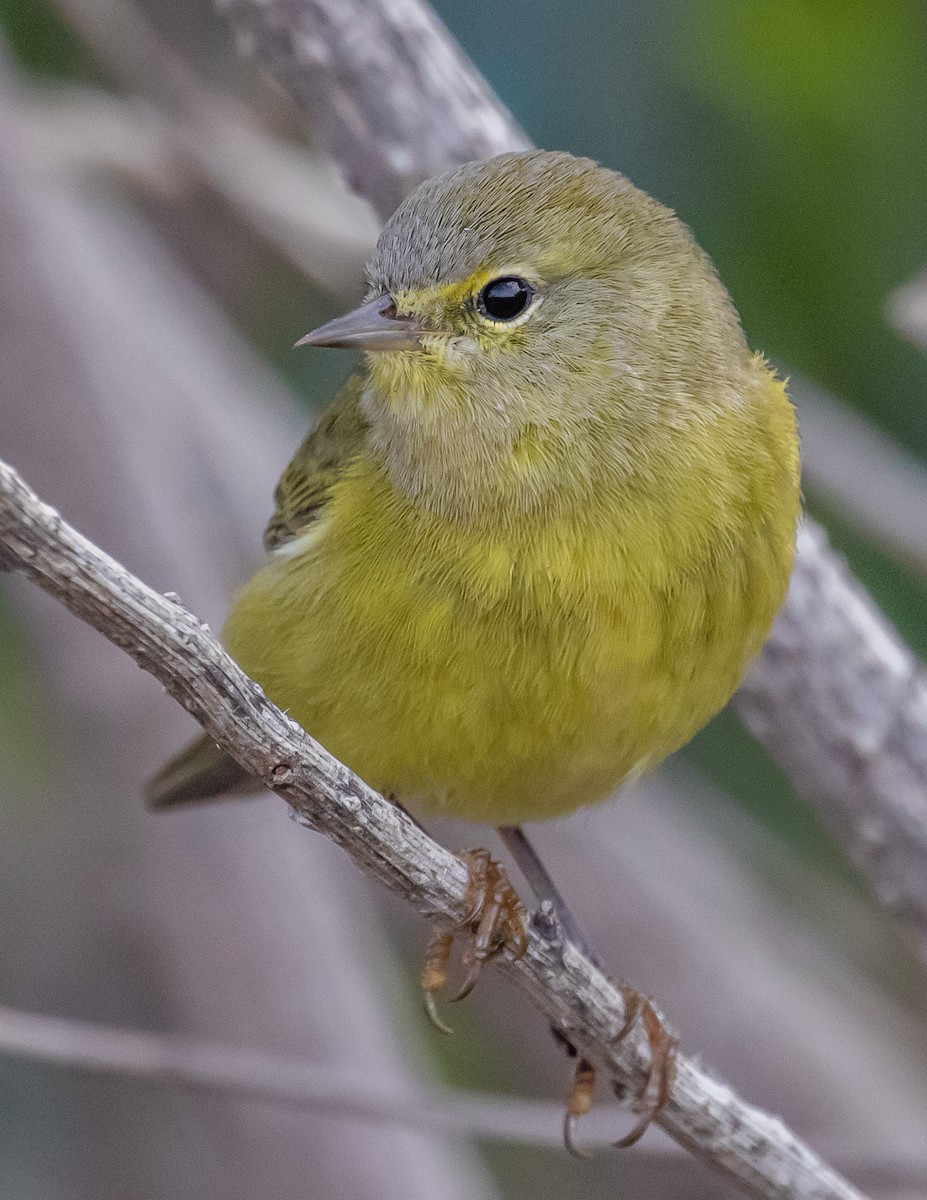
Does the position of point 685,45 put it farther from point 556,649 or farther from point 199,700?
point 199,700

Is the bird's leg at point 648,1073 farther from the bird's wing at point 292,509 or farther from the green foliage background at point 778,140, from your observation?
the green foliage background at point 778,140

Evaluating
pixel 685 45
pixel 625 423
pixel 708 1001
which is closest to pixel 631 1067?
pixel 625 423

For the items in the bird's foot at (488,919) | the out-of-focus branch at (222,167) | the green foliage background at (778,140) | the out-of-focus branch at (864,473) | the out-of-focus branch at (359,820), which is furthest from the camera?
the out-of-focus branch at (222,167)

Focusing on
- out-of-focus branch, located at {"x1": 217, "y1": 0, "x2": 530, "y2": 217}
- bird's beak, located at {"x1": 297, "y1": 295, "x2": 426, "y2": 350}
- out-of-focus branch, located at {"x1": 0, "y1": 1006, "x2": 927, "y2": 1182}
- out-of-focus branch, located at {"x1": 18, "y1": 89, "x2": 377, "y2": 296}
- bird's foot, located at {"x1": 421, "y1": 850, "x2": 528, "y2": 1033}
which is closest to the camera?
bird's foot, located at {"x1": 421, "y1": 850, "x2": 528, "y2": 1033}

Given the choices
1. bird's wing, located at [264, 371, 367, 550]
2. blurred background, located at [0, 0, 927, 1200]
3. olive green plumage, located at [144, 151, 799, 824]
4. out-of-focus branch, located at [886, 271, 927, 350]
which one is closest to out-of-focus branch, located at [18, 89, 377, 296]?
blurred background, located at [0, 0, 927, 1200]

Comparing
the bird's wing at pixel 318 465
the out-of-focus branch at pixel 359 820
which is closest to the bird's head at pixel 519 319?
the bird's wing at pixel 318 465

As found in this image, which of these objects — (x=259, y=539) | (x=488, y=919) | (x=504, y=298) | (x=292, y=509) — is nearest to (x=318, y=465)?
(x=292, y=509)

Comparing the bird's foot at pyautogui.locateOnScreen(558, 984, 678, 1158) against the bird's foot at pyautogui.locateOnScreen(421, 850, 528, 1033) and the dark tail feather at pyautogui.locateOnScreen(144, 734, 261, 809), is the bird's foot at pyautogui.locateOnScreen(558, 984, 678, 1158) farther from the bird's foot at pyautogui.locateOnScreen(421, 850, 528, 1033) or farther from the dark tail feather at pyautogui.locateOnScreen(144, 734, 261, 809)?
the dark tail feather at pyautogui.locateOnScreen(144, 734, 261, 809)
